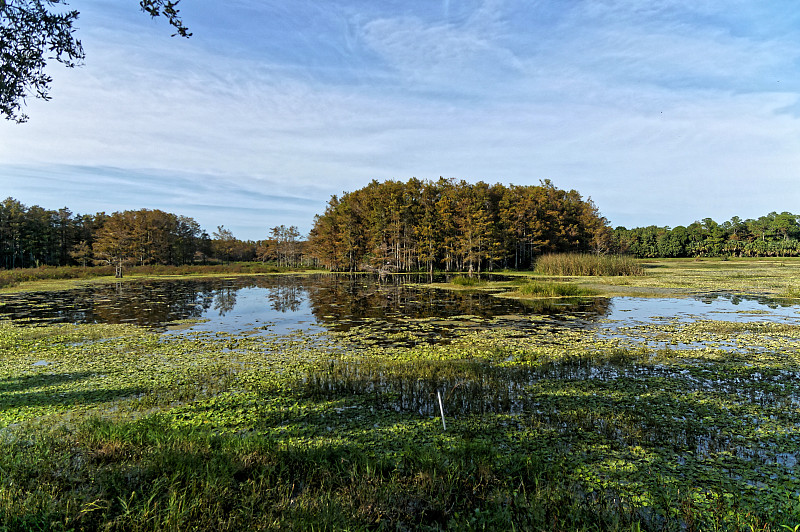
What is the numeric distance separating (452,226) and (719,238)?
77550 millimetres

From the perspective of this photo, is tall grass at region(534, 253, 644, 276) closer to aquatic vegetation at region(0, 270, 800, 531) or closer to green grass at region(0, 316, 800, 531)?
aquatic vegetation at region(0, 270, 800, 531)

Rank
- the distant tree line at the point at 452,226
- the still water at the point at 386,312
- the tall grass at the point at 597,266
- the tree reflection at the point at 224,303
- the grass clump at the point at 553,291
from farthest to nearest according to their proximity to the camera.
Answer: the distant tree line at the point at 452,226, the tall grass at the point at 597,266, the grass clump at the point at 553,291, the tree reflection at the point at 224,303, the still water at the point at 386,312

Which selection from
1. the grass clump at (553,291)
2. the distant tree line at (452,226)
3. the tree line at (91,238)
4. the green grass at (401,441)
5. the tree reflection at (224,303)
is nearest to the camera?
the green grass at (401,441)

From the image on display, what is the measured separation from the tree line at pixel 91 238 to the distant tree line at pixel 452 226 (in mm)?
21193

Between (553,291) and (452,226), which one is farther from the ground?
(452,226)

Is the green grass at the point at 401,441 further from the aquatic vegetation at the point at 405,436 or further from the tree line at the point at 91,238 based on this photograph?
the tree line at the point at 91,238

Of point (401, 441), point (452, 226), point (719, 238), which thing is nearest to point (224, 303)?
point (401, 441)

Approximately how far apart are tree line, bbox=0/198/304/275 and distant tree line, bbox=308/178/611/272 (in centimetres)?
2119

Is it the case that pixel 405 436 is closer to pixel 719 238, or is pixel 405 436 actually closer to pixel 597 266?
pixel 597 266

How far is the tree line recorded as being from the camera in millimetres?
56650

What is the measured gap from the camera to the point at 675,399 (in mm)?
6051

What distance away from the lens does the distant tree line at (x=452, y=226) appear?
50.8 meters

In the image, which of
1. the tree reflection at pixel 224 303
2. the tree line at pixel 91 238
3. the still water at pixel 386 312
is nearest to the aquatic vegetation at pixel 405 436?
the still water at pixel 386 312

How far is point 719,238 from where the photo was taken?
89.0m
